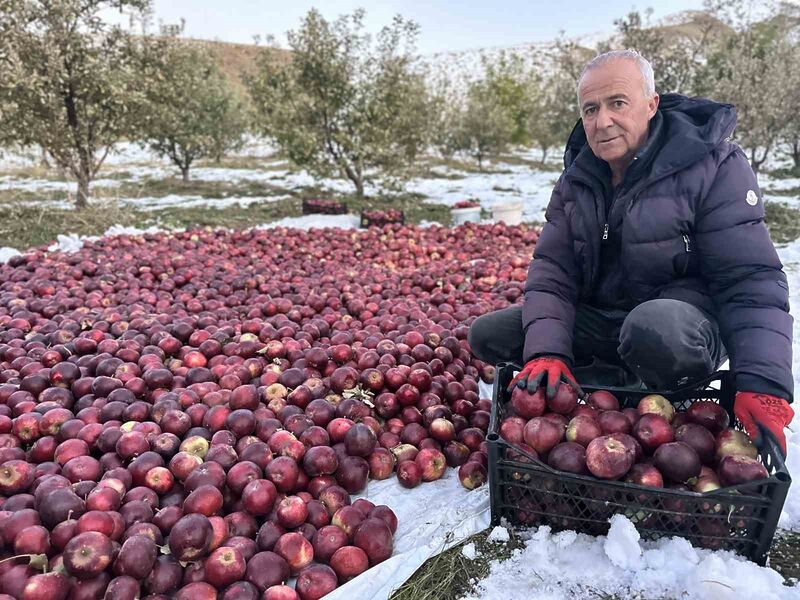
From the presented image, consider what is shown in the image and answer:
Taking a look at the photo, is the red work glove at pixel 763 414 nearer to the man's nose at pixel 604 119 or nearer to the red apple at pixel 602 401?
the red apple at pixel 602 401

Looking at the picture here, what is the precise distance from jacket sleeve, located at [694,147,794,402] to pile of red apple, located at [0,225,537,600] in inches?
51.4

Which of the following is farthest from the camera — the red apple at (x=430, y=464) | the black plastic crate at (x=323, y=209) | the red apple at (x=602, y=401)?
the black plastic crate at (x=323, y=209)

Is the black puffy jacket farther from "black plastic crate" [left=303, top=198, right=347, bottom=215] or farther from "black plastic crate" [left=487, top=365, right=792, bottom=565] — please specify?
"black plastic crate" [left=303, top=198, right=347, bottom=215]

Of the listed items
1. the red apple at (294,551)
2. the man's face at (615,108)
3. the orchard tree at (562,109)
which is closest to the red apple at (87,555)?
the red apple at (294,551)

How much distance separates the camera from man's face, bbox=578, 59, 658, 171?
2502 millimetres

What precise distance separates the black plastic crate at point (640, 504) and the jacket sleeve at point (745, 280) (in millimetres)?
241

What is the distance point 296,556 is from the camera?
2139 millimetres

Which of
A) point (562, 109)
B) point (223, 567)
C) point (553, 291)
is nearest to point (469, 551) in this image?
point (223, 567)

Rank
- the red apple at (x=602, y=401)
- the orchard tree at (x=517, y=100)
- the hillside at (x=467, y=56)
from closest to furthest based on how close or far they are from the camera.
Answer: the red apple at (x=602, y=401)
the orchard tree at (x=517, y=100)
the hillside at (x=467, y=56)

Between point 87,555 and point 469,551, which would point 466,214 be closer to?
point 469,551

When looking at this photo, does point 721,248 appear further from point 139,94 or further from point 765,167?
point 765,167

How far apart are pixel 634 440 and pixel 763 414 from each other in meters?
0.48

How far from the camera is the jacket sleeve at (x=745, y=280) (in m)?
2.13

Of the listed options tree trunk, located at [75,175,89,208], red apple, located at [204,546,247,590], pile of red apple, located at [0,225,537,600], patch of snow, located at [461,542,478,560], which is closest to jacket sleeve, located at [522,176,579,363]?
pile of red apple, located at [0,225,537,600]
